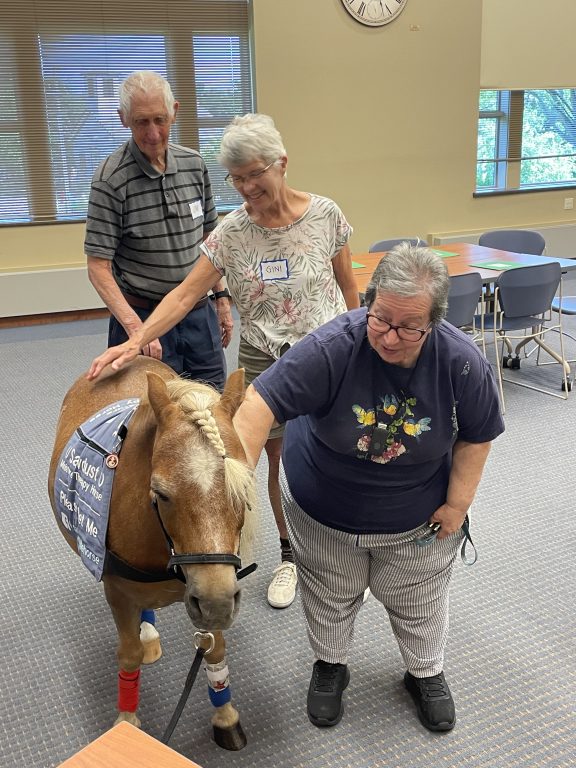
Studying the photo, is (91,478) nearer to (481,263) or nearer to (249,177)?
(249,177)

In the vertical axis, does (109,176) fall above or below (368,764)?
above

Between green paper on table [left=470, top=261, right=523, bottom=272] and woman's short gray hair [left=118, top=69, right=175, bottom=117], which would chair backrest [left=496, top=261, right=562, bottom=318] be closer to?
green paper on table [left=470, top=261, right=523, bottom=272]

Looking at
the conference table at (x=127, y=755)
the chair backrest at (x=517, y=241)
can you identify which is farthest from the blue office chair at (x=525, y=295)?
the conference table at (x=127, y=755)

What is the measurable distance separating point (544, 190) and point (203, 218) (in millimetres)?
6535

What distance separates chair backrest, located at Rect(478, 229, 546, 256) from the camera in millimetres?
5301

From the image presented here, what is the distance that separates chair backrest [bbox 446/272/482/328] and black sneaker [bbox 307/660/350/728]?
8.01 ft

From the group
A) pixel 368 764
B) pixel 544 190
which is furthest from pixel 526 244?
pixel 368 764

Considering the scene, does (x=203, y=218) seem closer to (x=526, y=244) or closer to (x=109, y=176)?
(x=109, y=176)

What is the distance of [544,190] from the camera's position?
25.4 ft

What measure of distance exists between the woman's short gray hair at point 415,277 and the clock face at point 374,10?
234 inches

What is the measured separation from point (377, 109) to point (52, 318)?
12.7ft

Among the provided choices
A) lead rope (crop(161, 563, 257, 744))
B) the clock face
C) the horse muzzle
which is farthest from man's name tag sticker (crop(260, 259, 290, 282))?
the clock face

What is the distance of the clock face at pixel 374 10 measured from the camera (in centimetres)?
632

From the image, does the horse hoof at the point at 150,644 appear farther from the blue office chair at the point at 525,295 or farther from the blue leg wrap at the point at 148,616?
the blue office chair at the point at 525,295
